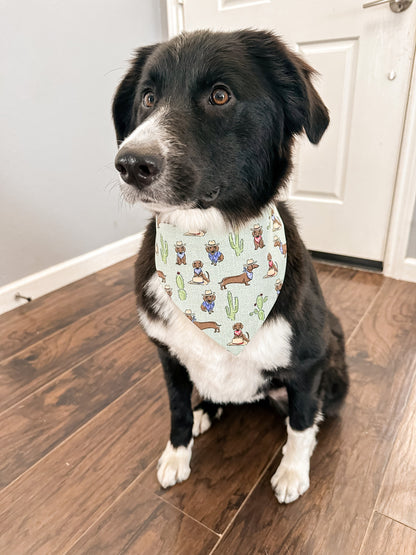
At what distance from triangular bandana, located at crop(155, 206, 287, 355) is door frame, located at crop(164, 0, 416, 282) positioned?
1.34 meters

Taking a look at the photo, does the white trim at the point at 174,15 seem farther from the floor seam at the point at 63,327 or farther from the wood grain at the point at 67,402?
the wood grain at the point at 67,402

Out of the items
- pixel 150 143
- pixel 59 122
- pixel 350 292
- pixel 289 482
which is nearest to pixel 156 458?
pixel 289 482

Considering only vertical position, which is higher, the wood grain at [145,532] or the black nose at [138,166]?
the black nose at [138,166]

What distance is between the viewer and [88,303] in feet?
6.35

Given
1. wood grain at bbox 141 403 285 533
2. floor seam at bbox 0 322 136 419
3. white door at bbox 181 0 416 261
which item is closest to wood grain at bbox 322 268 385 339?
white door at bbox 181 0 416 261

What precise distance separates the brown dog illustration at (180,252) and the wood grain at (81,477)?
57 cm

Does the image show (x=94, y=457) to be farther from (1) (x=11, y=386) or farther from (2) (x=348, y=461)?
(2) (x=348, y=461)

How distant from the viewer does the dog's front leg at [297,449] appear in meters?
0.94

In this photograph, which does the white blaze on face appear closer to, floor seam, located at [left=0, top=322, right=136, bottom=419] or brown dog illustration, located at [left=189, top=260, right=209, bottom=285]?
brown dog illustration, located at [left=189, top=260, right=209, bottom=285]

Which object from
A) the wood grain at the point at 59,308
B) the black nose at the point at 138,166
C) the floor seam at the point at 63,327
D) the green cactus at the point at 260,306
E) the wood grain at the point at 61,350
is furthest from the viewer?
the wood grain at the point at 59,308

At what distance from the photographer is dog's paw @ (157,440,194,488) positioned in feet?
3.26

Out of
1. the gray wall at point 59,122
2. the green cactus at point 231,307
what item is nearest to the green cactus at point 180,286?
the green cactus at point 231,307

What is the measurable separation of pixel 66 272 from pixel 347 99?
5.64 feet

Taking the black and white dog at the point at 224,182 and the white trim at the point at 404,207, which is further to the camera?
the white trim at the point at 404,207
